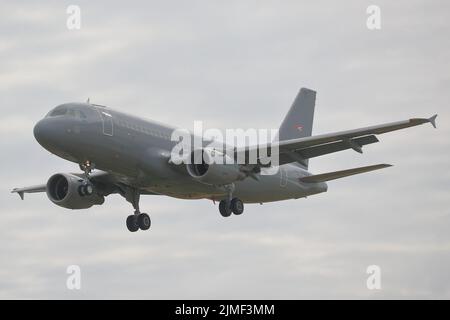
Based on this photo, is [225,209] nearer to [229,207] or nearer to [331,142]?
[229,207]

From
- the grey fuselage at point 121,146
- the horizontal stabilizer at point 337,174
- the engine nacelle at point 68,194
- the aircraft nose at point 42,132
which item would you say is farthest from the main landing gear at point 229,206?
the aircraft nose at point 42,132

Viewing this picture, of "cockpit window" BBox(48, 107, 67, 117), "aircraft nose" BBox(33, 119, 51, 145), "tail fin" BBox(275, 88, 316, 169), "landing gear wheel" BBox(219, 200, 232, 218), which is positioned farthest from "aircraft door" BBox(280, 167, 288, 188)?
"aircraft nose" BBox(33, 119, 51, 145)

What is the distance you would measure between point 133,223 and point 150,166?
266 inches

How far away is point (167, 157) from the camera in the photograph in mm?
64562

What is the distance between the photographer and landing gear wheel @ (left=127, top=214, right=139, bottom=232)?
69.6 meters

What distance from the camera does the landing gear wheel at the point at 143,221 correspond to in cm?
6962

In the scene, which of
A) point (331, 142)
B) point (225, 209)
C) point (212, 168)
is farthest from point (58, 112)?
point (331, 142)

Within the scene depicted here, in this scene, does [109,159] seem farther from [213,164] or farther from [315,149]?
[315,149]

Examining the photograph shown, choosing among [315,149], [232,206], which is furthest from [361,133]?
[232,206]

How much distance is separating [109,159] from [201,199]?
357 inches

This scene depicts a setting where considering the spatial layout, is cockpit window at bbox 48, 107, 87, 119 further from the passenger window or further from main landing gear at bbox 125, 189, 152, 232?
main landing gear at bbox 125, 189, 152, 232

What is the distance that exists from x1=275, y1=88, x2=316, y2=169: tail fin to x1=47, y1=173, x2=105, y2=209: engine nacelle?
13762mm

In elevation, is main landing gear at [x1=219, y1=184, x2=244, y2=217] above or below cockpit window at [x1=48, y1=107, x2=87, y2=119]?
below

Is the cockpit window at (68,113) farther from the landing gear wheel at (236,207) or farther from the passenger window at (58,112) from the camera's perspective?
the landing gear wheel at (236,207)
